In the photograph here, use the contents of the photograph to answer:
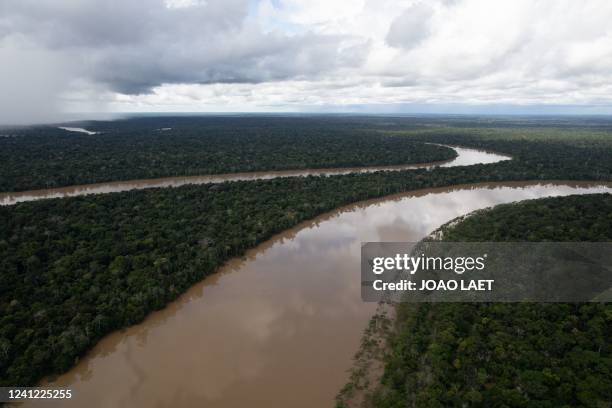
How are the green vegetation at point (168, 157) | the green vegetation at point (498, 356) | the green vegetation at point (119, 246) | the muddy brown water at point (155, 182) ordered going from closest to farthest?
the green vegetation at point (498, 356), the green vegetation at point (119, 246), the muddy brown water at point (155, 182), the green vegetation at point (168, 157)

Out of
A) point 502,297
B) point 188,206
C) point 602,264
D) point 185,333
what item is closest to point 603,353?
A: point 502,297

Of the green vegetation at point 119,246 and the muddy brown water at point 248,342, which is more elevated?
the green vegetation at point 119,246

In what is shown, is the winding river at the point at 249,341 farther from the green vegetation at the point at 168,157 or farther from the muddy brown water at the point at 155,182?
the green vegetation at the point at 168,157

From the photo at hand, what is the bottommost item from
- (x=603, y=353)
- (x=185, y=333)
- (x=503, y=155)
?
(x=185, y=333)

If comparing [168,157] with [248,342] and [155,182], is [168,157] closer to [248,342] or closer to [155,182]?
[155,182]

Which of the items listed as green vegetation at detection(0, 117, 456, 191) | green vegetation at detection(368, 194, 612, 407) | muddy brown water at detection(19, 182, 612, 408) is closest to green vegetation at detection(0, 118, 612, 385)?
muddy brown water at detection(19, 182, 612, 408)

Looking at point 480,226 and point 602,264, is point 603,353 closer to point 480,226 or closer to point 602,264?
point 602,264

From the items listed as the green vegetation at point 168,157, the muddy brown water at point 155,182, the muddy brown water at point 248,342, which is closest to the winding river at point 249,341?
the muddy brown water at point 248,342
